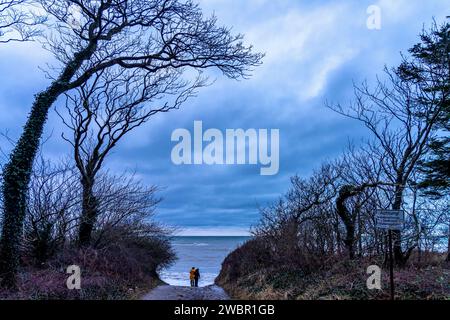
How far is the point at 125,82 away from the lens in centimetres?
2083

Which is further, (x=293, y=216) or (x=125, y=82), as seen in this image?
(x=125, y=82)

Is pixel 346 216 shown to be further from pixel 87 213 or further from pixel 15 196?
pixel 15 196

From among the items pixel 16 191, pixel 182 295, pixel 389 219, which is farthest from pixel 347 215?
pixel 16 191

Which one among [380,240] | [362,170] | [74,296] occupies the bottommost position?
[74,296]

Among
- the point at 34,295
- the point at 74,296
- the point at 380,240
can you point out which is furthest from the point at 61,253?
the point at 380,240

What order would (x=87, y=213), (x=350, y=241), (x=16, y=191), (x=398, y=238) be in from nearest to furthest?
(x=16, y=191) < (x=398, y=238) < (x=350, y=241) < (x=87, y=213)

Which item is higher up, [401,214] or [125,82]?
[125,82]

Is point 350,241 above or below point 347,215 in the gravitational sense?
below

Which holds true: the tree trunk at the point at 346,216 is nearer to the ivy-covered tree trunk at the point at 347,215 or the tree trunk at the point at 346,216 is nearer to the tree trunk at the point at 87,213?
the ivy-covered tree trunk at the point at 347,215

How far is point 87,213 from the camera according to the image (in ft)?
58.2

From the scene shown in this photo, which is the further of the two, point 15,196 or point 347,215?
point 347,215

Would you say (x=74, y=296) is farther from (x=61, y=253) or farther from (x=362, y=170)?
(x=362, y=170)

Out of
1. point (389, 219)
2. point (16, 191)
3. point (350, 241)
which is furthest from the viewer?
point (350, 241)
